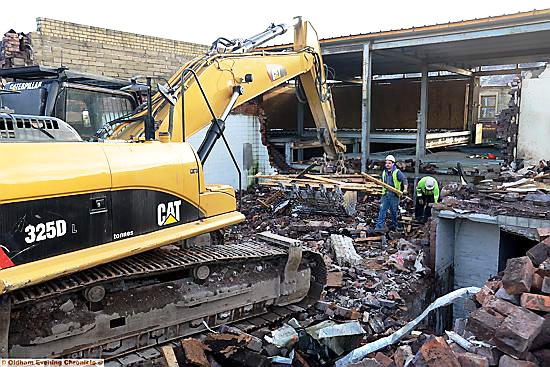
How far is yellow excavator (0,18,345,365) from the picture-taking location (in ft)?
11.0

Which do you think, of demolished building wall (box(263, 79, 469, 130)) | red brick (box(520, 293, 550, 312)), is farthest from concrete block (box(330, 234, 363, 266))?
demolished building wall (box(263, 79, 469, 130))

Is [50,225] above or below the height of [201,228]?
above

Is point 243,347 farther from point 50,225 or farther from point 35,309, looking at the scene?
point 50,225

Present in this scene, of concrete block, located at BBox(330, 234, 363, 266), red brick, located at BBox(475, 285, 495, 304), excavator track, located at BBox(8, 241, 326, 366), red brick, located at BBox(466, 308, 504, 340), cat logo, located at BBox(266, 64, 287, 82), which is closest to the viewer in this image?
red brick, located at BBox(466, 308, 504, 340)

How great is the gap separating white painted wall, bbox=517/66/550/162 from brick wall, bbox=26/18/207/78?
861 centimetres

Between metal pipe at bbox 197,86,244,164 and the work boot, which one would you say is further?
the work boot

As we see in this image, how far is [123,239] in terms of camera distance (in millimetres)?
4020

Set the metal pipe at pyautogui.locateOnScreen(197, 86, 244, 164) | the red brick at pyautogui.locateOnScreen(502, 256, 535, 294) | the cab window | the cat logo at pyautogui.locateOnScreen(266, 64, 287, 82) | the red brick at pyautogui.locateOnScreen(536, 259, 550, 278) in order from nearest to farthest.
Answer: the red brick at pyautogui.locateOnScreen(502, 256, 535, 294) → the red brick at pyautogui.locateOnScreen(536, 259, 550, 278) → the cab window → the metal pipe at pyautogui.locateOnScreen(197, 86, 244, 164) → the cat logo at pyautogui.locateOnScreen(266, 64, 287, 82)

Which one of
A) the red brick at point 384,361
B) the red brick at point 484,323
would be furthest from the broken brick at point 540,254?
the red brick at point 384,361

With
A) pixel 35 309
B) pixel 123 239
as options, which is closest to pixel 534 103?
pixel 123 239

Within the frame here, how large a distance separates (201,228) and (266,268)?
38.8 inches

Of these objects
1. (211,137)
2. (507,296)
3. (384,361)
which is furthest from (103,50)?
(507,296)

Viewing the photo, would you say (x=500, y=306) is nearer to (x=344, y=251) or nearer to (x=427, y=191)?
(x=344, y=251)

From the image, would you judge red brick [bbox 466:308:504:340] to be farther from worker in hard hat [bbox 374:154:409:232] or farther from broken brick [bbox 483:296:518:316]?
worker in hard hat [bbox 374:154:409:232]
